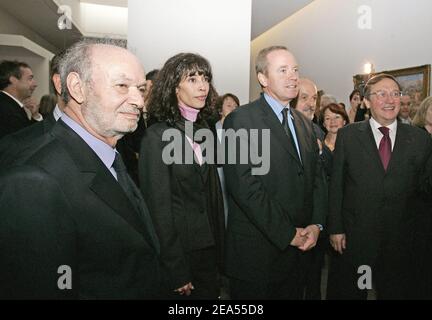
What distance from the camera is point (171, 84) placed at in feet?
6.34

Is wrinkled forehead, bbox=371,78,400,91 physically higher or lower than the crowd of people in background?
higher

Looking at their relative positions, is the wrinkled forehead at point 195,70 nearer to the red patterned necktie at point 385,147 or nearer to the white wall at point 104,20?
the red patterned necktie at point 385,147

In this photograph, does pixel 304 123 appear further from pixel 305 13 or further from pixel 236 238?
pixel 305 13

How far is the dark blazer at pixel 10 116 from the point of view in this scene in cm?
307

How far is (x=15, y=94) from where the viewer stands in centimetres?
344

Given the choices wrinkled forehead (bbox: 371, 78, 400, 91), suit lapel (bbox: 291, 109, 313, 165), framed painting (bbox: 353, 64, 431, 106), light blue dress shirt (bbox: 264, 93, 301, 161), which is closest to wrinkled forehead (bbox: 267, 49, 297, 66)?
light blue dress shirt (bbox: 264, 93, 301, 161)

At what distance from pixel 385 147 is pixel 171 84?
140 cm

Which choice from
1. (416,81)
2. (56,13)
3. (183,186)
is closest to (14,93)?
(183,186)

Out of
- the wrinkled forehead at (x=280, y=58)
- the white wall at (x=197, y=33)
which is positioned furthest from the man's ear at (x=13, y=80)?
the wrinkled forehead at (x=280, y=58)

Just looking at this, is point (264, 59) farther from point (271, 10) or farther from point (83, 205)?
point (271, 10)

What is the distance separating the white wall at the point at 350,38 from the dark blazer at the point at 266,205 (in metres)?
4.65

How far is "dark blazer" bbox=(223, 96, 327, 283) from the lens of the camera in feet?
6.28

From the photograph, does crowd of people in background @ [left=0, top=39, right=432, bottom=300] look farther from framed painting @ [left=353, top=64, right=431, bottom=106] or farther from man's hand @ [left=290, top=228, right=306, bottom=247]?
framed painting @ [left=353, top=64, right=431, bottom=106]
